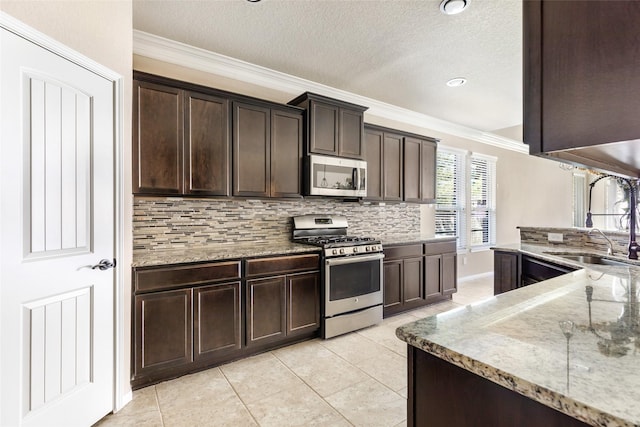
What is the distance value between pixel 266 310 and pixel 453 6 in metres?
2.77

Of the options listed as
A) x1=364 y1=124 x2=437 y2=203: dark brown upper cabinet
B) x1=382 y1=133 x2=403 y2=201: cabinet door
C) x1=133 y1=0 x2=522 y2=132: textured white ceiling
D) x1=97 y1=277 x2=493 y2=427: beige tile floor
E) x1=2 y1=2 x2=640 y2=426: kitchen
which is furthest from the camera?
x1=382 y1=133 x2=403 y2=201: cabinet door

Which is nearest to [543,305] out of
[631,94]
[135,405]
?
[631,94]

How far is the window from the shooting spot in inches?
202

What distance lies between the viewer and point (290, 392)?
2.16 metres

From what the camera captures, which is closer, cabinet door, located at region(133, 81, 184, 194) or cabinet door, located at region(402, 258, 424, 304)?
cabinet door, located at region(133, 81, 184, 194)

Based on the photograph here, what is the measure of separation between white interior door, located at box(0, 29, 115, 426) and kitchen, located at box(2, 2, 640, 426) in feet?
0.39

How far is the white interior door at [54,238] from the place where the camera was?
56.9 inches

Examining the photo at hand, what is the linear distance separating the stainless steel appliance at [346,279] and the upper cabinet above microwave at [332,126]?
831mm

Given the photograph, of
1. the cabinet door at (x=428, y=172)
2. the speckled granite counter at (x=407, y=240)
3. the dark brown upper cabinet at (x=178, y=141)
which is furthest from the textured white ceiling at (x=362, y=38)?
the speckled granite counter at (x=407, y=240)

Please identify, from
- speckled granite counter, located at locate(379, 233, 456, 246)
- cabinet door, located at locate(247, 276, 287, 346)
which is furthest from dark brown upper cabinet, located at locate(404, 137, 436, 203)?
cabinet door, located at locate(247, 276, 287, 346)

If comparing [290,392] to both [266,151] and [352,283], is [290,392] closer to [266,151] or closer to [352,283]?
[352,283]

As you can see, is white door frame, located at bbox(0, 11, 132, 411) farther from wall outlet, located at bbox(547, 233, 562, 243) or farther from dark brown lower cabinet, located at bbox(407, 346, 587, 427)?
wall outlet, located at bbox(547, 233, 562, 243)

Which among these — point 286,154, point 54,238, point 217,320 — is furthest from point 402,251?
point 54,238

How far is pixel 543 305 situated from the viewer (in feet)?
3.78
